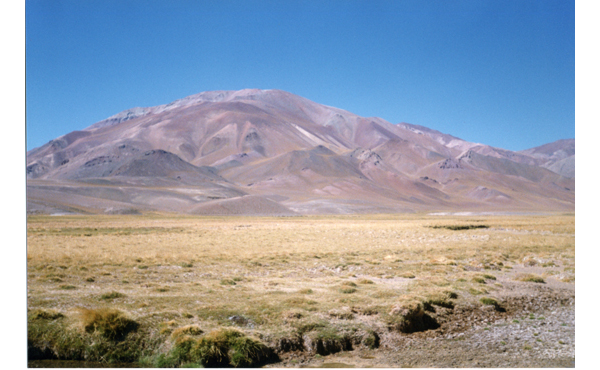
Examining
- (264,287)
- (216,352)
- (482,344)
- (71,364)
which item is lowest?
(482,344)

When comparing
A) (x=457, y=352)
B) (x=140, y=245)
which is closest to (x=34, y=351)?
(x=457, y=352)

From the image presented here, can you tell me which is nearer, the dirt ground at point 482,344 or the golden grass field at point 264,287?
the dirt ground at point 482,344

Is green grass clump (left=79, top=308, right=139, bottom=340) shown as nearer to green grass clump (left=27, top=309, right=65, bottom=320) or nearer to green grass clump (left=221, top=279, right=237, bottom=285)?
green grass clump (left=27, top=309, right=65, bottom=320)

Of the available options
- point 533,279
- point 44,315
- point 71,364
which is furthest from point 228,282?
point 533,279

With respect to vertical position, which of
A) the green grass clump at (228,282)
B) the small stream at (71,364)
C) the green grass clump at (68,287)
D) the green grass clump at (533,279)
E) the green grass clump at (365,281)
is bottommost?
the small stream at (71,364)

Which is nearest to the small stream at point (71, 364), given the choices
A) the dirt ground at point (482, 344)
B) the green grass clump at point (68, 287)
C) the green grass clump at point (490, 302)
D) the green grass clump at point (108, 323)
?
the green grass clump at point (108, 323)

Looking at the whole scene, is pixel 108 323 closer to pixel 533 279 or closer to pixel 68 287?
pixel 68 287

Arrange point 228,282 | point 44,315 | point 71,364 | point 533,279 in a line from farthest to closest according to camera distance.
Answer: point 533,279 < point 228,282 < point 44,315 < point 71,364

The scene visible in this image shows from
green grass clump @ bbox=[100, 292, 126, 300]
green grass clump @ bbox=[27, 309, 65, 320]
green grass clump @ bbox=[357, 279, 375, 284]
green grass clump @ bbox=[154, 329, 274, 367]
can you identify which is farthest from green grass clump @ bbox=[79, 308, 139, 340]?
green grass clump @ bbox=[357, 279, 375, 284]

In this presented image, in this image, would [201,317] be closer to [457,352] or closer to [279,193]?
[457,352]

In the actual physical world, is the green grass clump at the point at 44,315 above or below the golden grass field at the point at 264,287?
above

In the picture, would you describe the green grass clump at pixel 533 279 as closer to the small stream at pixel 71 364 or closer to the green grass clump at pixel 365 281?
the green grass clump at pixel 365 281
